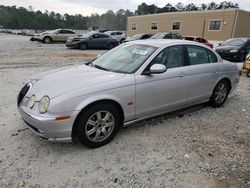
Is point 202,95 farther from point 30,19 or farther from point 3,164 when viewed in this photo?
point 30,19

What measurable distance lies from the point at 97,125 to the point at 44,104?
2.56 ft

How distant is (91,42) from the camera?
18188 millimetres

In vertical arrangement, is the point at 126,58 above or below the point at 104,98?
above

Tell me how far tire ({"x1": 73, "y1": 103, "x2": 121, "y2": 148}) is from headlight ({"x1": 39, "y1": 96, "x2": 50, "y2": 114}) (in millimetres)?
438

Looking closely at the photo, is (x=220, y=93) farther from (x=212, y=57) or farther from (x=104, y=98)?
(x=104, y=98)

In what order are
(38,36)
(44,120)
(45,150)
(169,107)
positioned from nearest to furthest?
(44,120)
(45,150)
(169,107)
(38,36)

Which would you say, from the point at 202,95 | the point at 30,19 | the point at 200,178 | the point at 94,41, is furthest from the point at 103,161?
the point at 30,19

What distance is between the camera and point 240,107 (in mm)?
5234

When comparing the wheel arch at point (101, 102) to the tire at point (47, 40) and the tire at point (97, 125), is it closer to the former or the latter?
the tire at point (97, 125)

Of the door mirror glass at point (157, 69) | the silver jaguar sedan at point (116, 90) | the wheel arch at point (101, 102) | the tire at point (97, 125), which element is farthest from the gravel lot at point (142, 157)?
the door mirror glass at point (157, 69)

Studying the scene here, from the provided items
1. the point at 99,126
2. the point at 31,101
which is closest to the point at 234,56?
the point at 99,126

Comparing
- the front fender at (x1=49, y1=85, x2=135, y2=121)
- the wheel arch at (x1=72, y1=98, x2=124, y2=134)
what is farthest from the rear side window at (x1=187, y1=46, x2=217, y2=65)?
the wheel arch at (x1=72, y1=98, x2=124, y2=134)

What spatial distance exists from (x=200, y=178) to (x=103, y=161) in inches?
48.7

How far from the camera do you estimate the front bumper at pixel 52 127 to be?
2930mm
